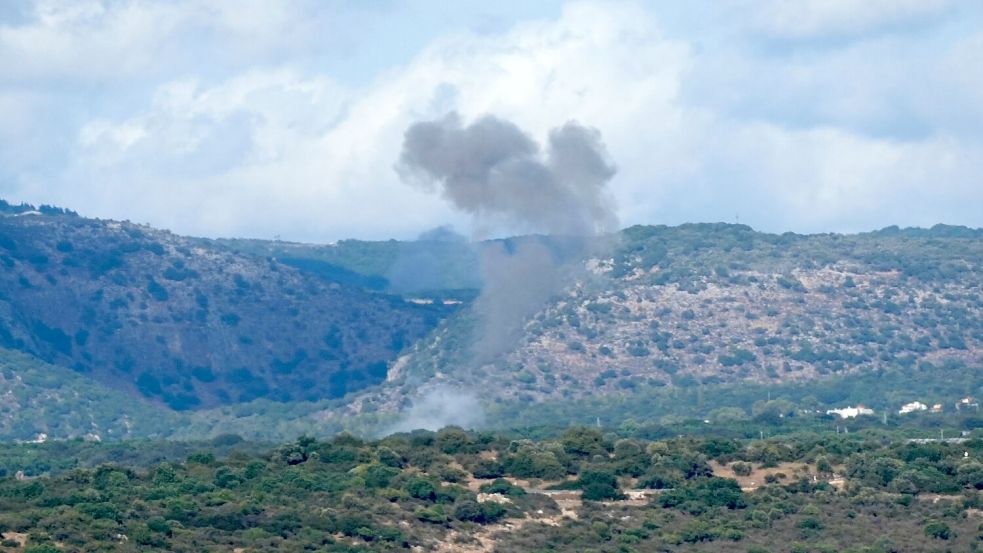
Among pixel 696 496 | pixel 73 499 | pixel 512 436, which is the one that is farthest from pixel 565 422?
pixel 73 499

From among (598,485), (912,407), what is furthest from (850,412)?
(598,485)

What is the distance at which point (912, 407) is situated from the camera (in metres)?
172

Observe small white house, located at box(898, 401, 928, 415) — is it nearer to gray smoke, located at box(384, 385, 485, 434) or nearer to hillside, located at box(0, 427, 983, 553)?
gray smoke, located at box(384, 385, 485, 434)

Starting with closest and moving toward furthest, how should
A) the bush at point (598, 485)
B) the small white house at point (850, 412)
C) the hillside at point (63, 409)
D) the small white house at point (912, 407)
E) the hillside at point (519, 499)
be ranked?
the hillside at point (519, 499) < the bush at point (598, 485) < the small white house at point (850, 412) < the small white house at point (912, 407) < the hillside at point (63, 409)

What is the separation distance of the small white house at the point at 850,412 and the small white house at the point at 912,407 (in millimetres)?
2265

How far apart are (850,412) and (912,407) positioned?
619 cm

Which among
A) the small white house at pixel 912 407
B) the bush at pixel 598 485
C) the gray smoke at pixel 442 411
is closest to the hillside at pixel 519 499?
the bush at pixel 598 485

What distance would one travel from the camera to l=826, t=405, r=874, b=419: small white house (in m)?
165

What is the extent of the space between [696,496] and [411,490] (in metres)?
12.3

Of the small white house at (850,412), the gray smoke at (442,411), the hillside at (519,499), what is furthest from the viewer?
the gray smoke at (442,411)

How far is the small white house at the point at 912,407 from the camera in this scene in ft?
553

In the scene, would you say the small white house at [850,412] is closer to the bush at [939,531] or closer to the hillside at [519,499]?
the hillside at [519,499]

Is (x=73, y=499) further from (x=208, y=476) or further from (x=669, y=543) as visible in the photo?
(x=669, y=543)

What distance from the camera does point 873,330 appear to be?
654ft
